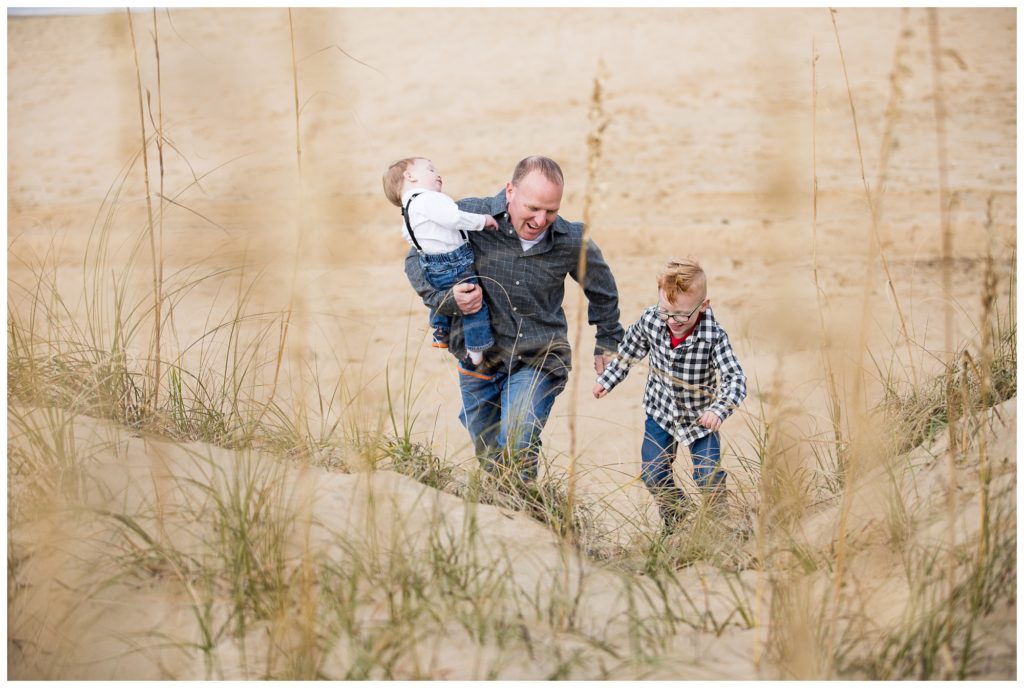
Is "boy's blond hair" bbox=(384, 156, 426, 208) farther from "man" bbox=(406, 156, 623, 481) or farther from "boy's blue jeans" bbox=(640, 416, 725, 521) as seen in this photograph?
"boy's blue jeans" bbox=(640, 416, 725, 521)

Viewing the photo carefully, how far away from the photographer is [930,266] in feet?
21.8

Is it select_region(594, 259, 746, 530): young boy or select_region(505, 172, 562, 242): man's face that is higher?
select_region(505, 172, 562, 242): man's face

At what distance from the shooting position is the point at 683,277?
104 inches

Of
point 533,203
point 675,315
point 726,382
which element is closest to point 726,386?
point 726,382

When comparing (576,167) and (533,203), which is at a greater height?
(576,167)

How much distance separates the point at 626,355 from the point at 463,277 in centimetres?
58

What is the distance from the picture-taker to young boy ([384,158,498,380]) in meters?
2.74

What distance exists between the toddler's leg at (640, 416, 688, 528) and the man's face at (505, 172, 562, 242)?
0.73m

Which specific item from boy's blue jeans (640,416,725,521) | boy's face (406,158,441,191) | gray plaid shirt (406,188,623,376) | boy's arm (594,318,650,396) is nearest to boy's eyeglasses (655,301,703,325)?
boy's arm (594,318,650,396)

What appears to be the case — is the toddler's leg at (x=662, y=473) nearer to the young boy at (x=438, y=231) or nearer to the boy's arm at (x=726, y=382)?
the boy's arm at (x=726, y=382)

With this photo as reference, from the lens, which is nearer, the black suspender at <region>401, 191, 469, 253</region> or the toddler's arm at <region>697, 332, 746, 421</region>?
the toddler's arm at <region>697, 332, 746, 421</region>

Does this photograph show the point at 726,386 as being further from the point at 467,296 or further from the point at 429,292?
the point at 429,292

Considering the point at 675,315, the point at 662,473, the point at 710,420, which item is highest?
the point at 675,315

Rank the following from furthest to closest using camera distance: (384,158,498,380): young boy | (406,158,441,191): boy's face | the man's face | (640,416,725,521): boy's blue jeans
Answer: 1. (406,158,441,191): boy's face
2. (384,158,498,380): young boy
3. the man's face
4. (640,416,725,521): boy's blue jeans
